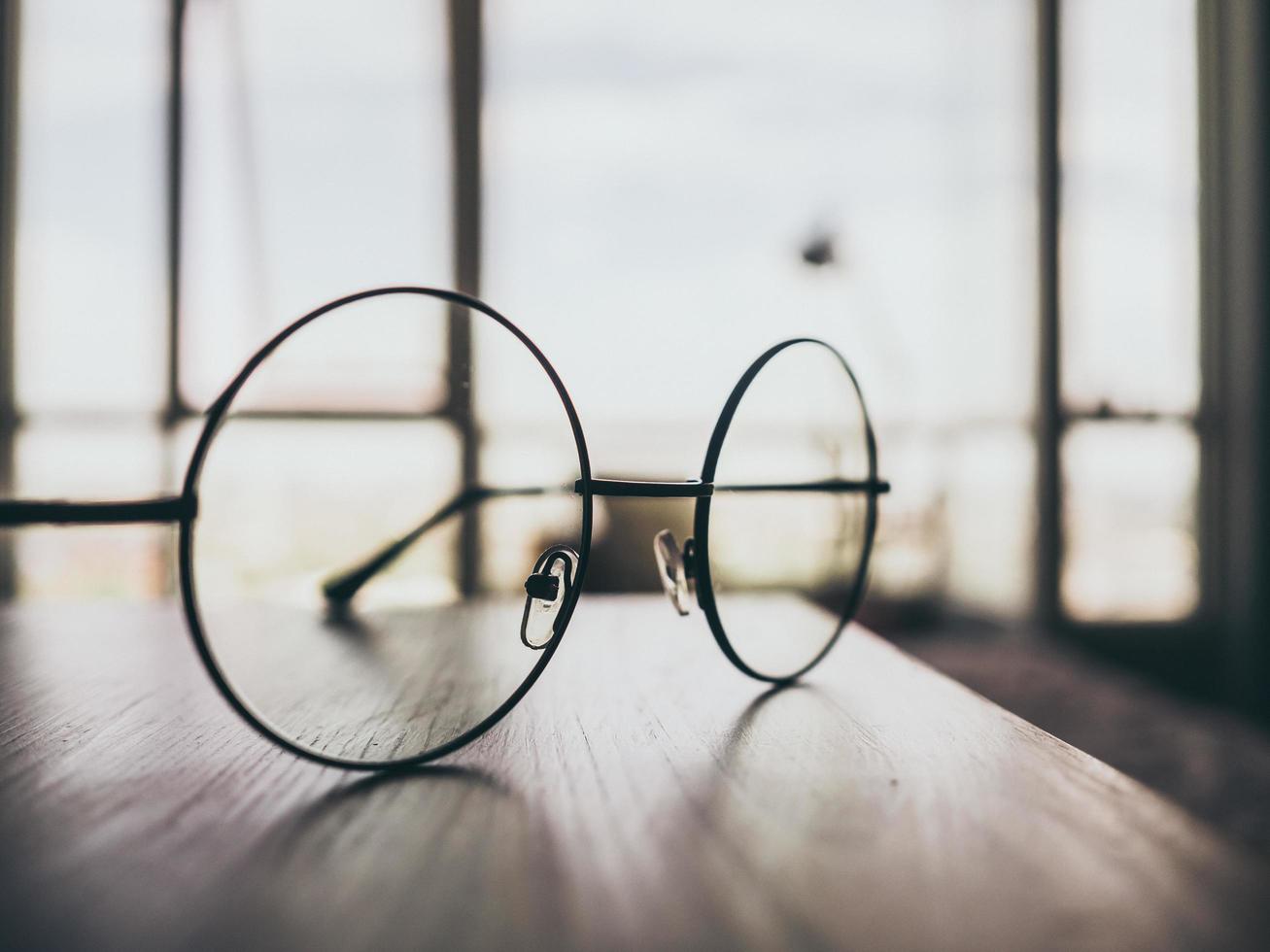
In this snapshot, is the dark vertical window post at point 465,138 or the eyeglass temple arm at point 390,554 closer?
the eyeglass temple arm at point 390,554

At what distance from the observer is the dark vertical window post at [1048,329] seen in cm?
248

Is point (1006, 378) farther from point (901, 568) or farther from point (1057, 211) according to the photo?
point (901, 568)

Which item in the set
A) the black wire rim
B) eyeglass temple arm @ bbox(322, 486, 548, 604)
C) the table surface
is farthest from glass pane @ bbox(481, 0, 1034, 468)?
the table surface

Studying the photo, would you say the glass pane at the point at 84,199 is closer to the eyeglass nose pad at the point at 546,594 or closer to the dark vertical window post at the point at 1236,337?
the eyeglass nose pad at the point at 546,594

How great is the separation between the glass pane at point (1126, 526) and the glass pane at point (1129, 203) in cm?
13

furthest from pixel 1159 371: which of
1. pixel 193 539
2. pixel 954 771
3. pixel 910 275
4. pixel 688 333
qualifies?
pixel 193 539

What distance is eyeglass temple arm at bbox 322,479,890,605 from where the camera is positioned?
36 cm

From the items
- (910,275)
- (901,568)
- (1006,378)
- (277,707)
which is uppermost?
(910,275)

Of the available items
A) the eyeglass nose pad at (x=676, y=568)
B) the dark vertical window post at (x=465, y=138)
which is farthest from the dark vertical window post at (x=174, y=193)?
the eyeglass nose pad at (x=676, y=568)

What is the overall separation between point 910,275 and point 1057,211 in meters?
0.48

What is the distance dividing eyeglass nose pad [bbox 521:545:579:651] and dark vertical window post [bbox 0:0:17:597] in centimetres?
256

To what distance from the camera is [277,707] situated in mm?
399

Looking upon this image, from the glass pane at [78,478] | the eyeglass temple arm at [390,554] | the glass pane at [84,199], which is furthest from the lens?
the glass pane at [84,199]

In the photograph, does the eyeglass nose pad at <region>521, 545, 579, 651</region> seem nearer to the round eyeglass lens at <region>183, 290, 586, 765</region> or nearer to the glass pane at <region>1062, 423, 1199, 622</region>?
the round eyeglass lens at <region>183, 290, 586, 765</region>
